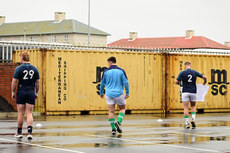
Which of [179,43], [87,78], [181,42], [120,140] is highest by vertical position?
[181,42]

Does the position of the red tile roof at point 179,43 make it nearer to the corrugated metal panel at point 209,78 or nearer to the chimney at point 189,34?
the chimney at point 189,34

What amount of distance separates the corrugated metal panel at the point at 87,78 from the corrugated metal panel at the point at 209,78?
54 cm

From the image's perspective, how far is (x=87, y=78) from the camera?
2338 centimetres

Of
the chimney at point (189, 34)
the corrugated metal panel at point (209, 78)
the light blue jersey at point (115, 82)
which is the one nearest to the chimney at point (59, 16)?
the chimney at point (189, 34)

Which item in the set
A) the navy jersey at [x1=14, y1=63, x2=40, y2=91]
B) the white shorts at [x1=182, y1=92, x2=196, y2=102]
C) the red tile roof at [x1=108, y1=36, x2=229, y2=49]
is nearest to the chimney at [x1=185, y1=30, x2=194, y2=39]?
the red tile roof at [x1=108, y1=36, x2=229, y2=49]

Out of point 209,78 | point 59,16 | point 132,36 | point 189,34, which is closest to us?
point 209,78

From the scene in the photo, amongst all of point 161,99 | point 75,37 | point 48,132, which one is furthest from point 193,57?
point 75,37

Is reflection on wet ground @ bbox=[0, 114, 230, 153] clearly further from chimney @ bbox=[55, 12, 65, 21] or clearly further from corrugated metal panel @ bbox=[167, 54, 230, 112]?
chimney @ bbox=[55, 12, 65, 21]

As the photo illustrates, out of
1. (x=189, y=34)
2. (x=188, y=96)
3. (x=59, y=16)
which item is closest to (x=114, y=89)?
(x=188, y=96)

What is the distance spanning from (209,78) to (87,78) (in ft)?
19.1

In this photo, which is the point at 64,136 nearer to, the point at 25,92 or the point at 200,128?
the point at 25,92

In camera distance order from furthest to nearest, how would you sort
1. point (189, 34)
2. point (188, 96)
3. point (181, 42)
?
point (189, 34)
point (181, 42)
point (188, 96)

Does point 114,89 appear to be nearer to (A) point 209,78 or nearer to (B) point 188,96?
(B) point 188,96

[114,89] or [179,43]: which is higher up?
[179,43]
